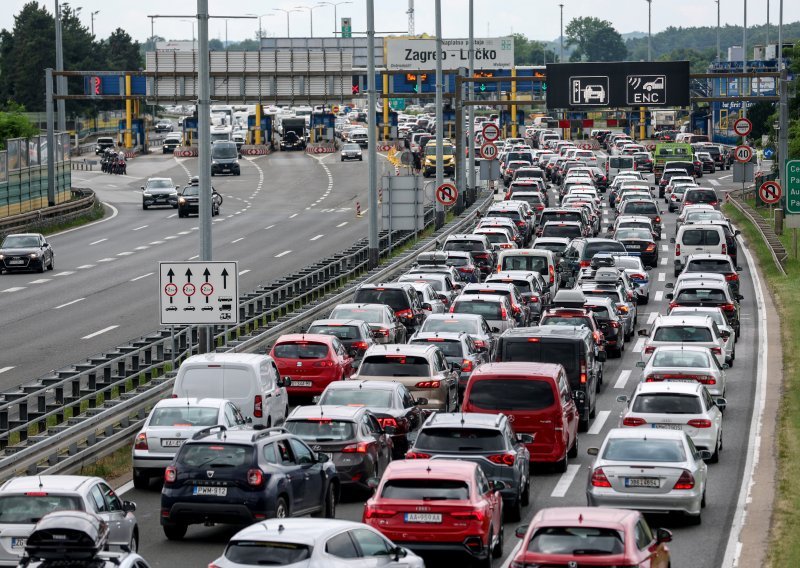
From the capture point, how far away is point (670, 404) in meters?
26.8

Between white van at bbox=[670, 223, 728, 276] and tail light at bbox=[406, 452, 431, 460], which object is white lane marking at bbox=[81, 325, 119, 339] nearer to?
white van at bbox=[670, 223, 728, 276]

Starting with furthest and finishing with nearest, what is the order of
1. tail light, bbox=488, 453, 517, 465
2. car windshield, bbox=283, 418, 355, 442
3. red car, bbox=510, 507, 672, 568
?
car windshield, bbox=283, 418, 355, 442
tail light, bbox=488, 453, 517, 465
red car, bbox=510, 507, 672, 568

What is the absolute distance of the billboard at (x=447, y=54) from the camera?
99062mm

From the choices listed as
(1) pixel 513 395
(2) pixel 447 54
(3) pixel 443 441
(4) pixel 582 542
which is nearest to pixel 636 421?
(1) pixel 513 395

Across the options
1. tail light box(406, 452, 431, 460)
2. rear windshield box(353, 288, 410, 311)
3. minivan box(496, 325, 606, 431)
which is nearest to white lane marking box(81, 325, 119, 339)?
rear windshield box(353, 288, 410, 311)

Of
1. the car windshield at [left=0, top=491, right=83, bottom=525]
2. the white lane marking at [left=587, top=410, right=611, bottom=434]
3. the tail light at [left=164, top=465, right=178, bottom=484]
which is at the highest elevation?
the car windshield at [left=0, top=491, right=83, bottom=525]

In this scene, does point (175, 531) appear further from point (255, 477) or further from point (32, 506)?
point (32, 506)

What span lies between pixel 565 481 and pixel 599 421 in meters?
6.36

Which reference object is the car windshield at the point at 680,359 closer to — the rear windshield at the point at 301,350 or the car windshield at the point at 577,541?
the rear windshield at the point at 301,350

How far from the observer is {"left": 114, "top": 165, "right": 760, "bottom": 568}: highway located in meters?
20.5

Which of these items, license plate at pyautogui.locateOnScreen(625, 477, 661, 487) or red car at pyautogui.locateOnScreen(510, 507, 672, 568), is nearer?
red car at pyautogui.locateOnScreen(510, 507, 672, 568)

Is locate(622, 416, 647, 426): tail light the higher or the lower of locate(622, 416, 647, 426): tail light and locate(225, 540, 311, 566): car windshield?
the lower

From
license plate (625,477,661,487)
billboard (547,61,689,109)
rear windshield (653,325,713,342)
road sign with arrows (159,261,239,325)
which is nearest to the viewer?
license plate (625,477,661,487)

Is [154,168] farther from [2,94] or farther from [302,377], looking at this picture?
[302,377]
